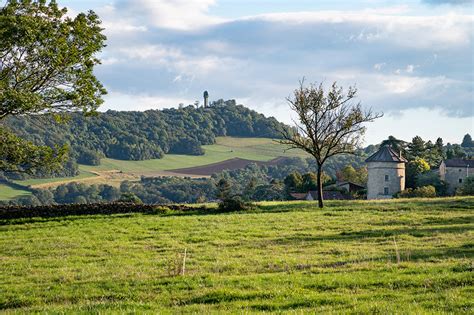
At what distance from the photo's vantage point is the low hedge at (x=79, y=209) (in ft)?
119

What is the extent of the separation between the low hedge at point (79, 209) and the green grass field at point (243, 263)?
1385 millimetres

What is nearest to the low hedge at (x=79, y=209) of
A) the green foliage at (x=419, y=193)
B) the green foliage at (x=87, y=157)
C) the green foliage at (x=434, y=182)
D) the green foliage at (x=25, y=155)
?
the green foliage at (x=25, y=155)

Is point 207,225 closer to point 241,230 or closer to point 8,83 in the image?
point 241,230

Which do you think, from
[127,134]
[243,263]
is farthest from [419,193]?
[127,134]

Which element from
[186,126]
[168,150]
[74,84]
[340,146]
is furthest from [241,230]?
[186,126]

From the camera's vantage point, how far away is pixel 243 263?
1959cm

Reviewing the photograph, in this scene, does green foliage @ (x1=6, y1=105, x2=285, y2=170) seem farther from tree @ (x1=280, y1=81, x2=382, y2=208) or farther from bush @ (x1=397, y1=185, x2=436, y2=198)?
tree @ (x1=280, y1=81, x2=382, y2=208)

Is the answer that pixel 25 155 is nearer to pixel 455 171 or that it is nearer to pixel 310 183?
pixel 310 183

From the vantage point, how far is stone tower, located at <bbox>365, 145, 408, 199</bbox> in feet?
279

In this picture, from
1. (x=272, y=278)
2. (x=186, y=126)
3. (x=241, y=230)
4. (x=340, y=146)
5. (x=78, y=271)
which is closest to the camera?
(x=272, y=278)

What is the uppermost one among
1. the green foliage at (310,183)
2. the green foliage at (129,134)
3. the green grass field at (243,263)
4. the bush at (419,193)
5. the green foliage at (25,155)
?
the green foliage at (129,134)

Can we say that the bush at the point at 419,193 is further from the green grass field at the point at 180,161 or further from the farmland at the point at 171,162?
the farmland at the point at 171,162

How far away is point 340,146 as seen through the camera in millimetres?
45500

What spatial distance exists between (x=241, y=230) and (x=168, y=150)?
467 ft
